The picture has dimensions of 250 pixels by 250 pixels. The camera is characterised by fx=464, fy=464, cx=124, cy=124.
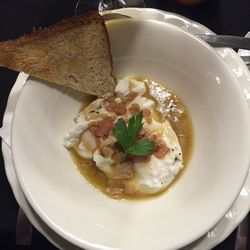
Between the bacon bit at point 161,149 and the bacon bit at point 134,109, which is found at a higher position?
the bacon bit at point 134,109

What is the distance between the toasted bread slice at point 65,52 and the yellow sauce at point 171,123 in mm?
224

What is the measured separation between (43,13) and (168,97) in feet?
2.07

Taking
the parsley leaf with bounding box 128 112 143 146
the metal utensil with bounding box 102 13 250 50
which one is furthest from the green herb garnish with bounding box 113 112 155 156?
the metal utensil with bounding box 102 13 250 50

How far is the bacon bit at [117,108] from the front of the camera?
59.2 inches

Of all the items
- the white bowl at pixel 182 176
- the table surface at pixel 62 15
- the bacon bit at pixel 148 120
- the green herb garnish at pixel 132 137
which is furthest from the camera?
the table surface at pixel 62 15

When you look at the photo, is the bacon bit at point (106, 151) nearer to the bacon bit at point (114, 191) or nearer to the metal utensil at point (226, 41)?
the bacon bit at point (114, 191)

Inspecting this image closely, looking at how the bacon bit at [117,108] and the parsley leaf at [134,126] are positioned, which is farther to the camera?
the bacon bit at [117,108]

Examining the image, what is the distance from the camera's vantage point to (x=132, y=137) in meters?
1.39

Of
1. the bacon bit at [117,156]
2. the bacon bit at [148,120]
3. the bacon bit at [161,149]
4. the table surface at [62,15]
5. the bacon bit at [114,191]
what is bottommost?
the bacon bit at [114,191]

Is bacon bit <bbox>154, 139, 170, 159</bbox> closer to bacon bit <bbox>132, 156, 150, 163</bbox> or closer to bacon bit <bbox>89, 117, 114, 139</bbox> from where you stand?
bacon bit <bbox>132, 156, 150, 163</bbox>

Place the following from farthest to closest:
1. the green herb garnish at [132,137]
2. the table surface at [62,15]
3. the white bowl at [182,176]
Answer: the table surface at [62,15] < the green herb garnish at [132,137] < the white bowl at [182,176]

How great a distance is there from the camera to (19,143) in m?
1.30

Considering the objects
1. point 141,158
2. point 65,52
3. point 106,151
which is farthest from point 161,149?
point 65,52

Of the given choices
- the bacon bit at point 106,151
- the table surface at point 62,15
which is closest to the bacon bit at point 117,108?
the bacon bit at point 106,151
